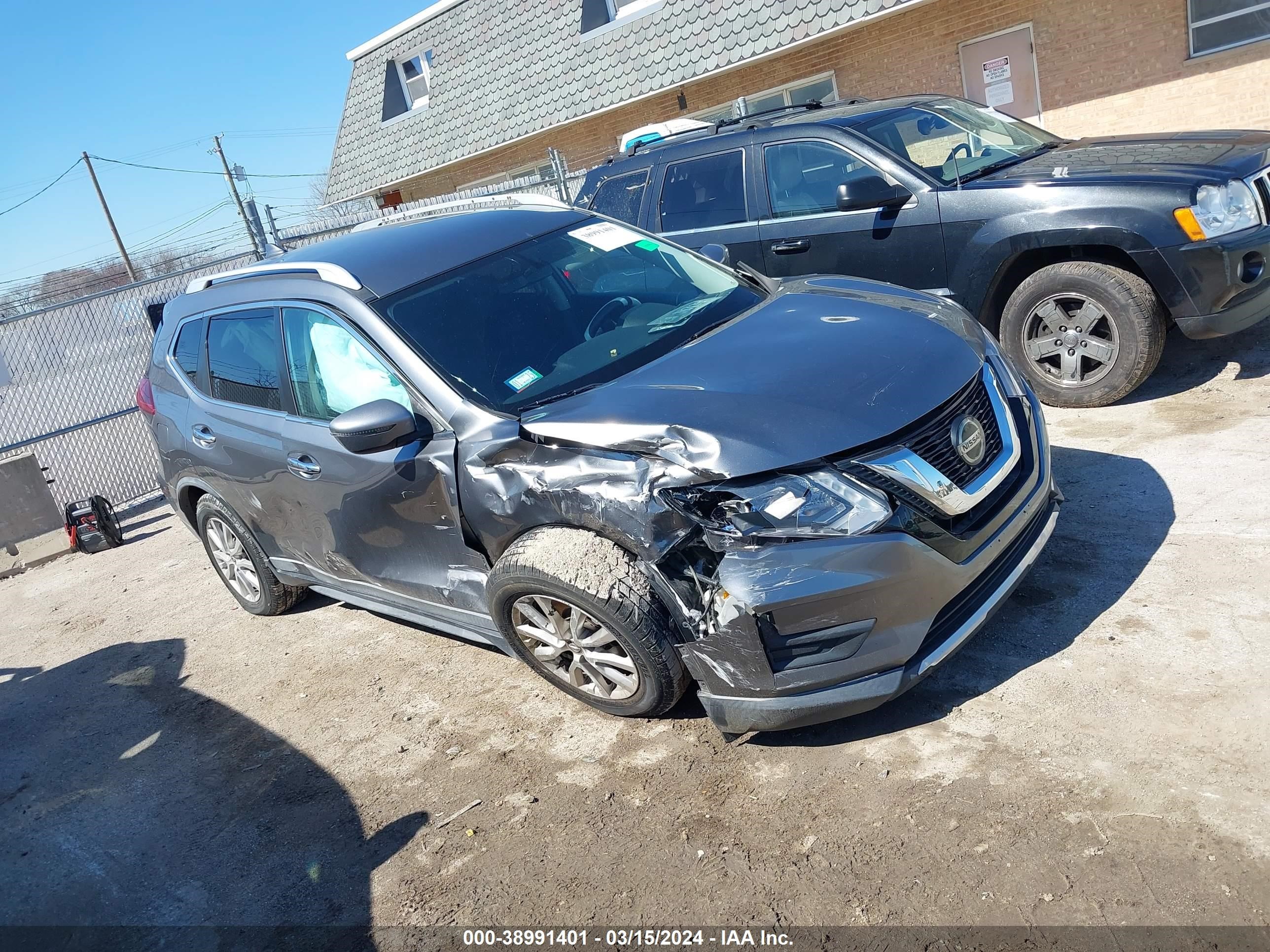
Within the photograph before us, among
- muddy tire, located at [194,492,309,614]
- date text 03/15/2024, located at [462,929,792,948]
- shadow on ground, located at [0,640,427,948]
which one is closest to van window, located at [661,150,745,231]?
muddy tire, located at [194,492,309,614]

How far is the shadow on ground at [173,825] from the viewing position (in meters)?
3.28

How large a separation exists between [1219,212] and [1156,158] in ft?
1.85

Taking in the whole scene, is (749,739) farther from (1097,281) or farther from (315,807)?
(1097,281)

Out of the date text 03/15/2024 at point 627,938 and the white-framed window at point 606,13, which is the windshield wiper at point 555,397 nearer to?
the date text 03/15/2024 at point 627,938

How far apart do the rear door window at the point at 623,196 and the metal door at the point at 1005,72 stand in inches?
271

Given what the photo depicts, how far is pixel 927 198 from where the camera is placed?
5848 mm

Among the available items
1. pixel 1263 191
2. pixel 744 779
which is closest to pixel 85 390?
pixel 744 779

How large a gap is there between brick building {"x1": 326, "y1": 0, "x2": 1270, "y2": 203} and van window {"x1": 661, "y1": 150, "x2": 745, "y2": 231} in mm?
6881

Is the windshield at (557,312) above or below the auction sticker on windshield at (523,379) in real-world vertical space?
above

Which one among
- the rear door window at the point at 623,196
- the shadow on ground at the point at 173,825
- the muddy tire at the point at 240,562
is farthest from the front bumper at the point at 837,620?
the rear door window at the point at 623,196

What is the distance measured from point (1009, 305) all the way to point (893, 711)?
3147 mm

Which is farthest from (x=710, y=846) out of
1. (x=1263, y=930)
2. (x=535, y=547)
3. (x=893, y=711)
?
(x=1263, y=930)

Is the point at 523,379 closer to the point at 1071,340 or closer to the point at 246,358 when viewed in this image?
the point at 246,358

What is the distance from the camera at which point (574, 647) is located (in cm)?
355
